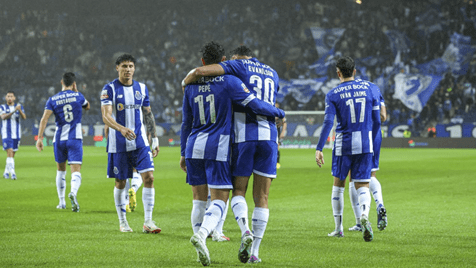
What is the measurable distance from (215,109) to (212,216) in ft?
2.94

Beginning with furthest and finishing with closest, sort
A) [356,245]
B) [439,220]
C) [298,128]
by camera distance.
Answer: [298,128] → [439,220] → [356,245]

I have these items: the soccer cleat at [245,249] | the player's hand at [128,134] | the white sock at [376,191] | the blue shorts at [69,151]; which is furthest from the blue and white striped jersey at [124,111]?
the white sock at [376,191]

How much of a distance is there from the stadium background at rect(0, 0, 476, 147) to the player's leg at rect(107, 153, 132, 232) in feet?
92.4

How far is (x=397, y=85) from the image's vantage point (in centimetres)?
3572

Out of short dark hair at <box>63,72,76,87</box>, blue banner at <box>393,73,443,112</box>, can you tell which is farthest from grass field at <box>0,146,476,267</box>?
blue banner at <box>393,73,443,112</box>

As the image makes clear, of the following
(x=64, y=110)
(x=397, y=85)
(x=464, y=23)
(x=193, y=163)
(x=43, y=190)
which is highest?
(x=464, y=23)

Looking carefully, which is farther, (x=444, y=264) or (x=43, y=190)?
(x=43, y=190)

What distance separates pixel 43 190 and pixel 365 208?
8.34 m

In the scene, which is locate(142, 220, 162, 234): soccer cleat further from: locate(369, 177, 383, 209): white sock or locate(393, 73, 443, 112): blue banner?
locate(393, 73, 443, 112): blue banner

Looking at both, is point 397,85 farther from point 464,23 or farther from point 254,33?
point 254,33

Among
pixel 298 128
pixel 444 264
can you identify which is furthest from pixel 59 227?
pixel 298 128

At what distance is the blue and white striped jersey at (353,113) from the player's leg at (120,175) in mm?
2522

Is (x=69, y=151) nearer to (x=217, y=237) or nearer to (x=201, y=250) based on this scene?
(x=217, y=237)

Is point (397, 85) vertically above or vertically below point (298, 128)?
above
